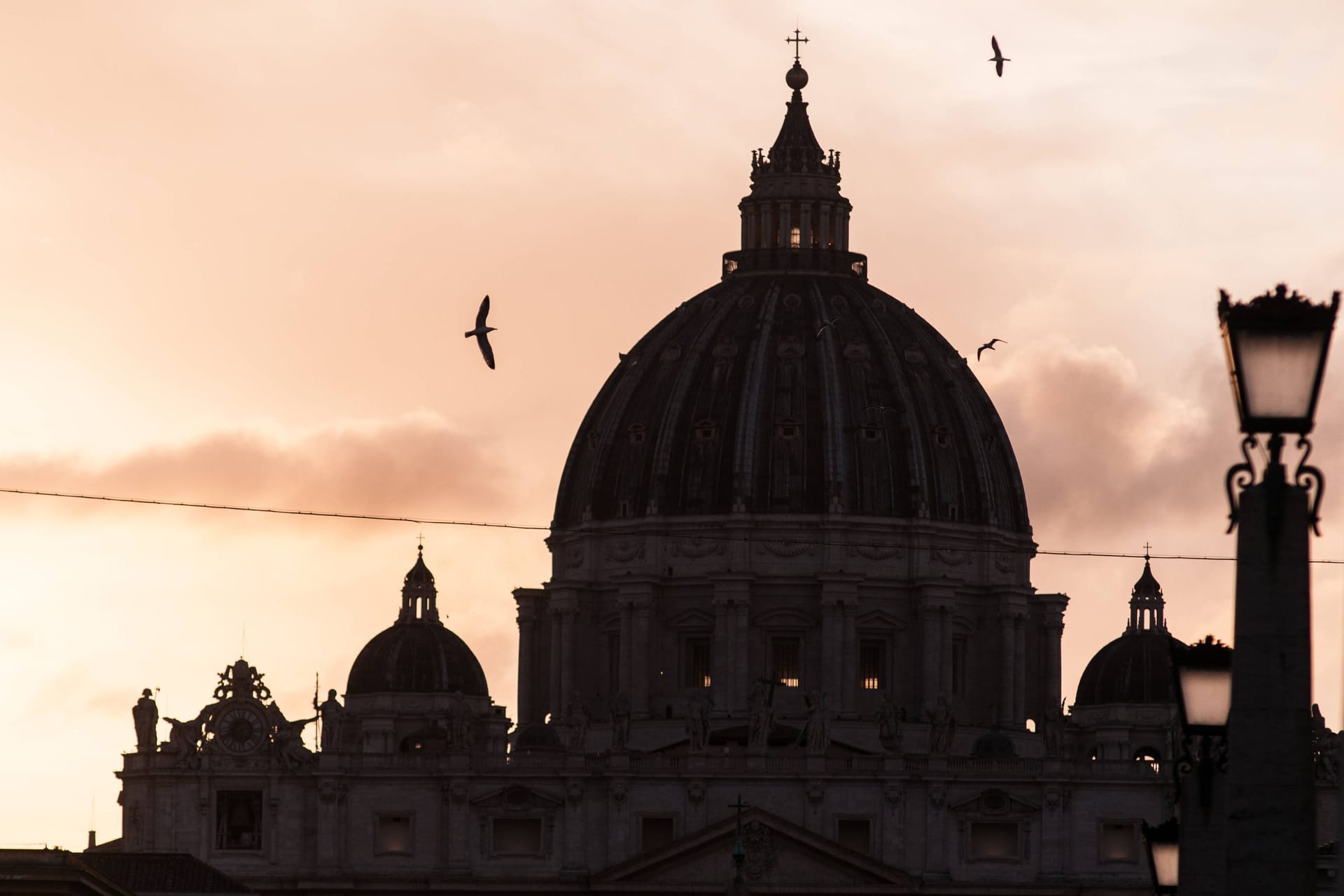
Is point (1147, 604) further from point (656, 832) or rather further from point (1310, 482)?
point (1310, 482)

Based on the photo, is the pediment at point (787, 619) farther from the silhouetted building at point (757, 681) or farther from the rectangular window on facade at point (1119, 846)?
the rectangular window on facade at point (1119, 846)

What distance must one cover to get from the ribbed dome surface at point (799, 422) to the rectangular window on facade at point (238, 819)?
27.6 metres

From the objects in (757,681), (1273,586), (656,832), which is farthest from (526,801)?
(1273,586)

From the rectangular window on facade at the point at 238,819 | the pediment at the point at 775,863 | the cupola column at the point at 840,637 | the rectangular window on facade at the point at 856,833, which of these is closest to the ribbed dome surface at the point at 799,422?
the cupola column at the point at 840,637

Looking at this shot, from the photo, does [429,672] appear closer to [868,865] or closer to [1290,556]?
[868,865]

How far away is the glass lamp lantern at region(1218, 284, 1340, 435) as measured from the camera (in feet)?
58.8

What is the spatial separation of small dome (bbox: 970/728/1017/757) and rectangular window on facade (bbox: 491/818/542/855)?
17.3 meters

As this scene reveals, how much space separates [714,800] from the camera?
5384 inches

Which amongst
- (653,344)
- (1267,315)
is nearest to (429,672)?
(653,344)

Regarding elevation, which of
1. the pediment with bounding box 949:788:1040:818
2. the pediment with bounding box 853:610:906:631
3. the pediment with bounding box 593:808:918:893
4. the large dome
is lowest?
the pediment with bounding box 593:808:918:893

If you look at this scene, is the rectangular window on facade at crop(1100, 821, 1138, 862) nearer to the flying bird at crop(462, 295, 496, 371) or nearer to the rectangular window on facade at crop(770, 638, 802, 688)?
the rectangular window on facade at crop(770, 638, 802, 688)

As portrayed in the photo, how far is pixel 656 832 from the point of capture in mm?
137375

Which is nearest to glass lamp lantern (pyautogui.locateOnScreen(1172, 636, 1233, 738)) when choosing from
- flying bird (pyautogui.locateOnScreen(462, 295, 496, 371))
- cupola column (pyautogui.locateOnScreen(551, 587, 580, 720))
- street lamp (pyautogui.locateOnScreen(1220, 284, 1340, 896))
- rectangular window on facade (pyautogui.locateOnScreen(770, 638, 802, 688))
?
street lamp (pyautogui.locateOnScreen(1220, 284, 1340, 896))

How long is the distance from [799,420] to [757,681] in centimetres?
1286
